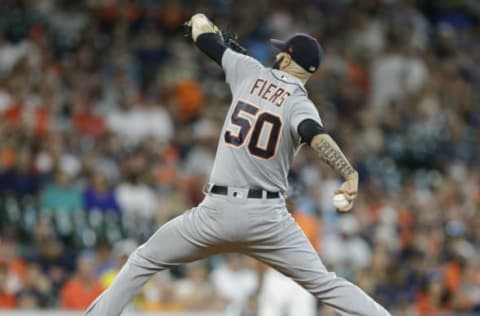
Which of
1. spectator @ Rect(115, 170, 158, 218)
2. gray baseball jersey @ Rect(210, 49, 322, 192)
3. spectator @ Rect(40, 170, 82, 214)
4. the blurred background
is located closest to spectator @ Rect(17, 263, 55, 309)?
the blurred background

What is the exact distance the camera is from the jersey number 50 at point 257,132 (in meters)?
6.75

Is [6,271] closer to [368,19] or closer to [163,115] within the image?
[163,115]

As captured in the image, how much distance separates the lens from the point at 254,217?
672 centimetres

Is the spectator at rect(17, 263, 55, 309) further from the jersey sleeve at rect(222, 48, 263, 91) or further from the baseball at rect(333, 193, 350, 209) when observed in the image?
the baseball at rect(333, 193, 350, 209)

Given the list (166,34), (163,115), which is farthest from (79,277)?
(166,34)

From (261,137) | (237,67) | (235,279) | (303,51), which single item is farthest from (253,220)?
(235,279)

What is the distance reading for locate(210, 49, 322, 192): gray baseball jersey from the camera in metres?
6.74

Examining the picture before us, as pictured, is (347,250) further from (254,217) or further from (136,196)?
(254,217)

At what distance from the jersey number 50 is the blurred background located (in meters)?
3.98

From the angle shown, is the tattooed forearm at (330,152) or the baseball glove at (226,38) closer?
the tattooed forearm at (330,152)

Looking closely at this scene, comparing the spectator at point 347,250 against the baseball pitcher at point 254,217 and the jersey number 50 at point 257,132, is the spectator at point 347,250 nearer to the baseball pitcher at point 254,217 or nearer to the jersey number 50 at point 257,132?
the baseball pitcher at point 254,217

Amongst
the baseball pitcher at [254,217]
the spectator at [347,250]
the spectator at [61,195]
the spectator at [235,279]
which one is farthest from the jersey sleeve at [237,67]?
the spectator at [347,250]

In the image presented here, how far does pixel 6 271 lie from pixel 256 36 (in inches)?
230

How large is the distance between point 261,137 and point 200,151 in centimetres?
740
